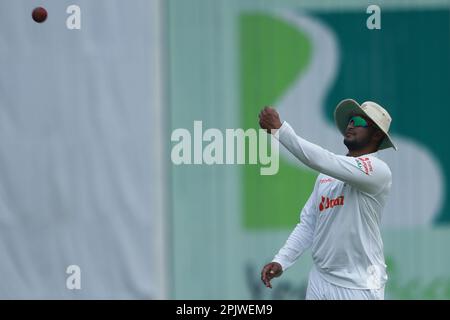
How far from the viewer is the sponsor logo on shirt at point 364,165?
535 centimetres

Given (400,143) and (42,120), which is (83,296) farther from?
(400,143)

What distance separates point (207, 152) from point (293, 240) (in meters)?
2.13

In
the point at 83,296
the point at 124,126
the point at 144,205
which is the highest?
the point at 124,126

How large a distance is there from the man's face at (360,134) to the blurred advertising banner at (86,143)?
2.42 m

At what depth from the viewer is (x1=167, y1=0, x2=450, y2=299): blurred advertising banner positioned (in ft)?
25.5

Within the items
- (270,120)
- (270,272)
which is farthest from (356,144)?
(270,272)

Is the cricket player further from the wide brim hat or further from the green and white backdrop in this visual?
the green and white backdrop

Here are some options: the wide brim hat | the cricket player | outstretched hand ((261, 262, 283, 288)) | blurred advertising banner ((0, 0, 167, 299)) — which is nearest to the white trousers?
the cricket player

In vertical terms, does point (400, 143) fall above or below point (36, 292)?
above

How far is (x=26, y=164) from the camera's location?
25.5ft

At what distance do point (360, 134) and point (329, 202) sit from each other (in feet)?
1.34
